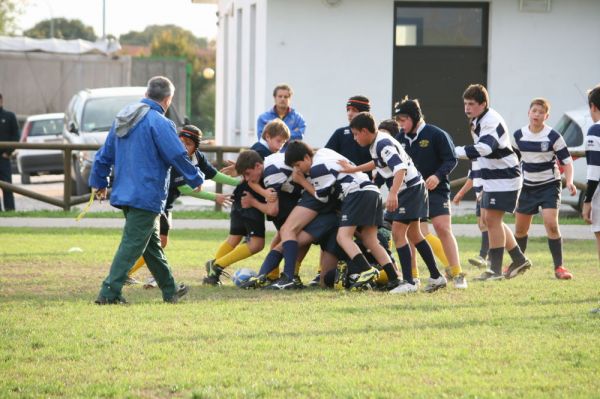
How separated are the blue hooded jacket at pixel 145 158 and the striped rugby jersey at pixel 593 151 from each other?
9.99ft

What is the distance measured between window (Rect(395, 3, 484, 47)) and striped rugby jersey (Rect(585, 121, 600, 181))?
12.9 metres

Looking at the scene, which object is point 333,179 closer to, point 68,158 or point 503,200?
point 503,200

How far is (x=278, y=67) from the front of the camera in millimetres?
21812

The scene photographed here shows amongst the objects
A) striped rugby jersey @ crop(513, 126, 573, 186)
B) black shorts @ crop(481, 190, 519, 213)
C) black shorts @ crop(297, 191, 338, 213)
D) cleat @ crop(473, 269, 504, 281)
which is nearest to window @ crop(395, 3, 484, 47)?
striped rugby jersey @ crop(513, 126, 573, 186)

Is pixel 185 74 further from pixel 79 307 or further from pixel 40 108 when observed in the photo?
pixel 79 307

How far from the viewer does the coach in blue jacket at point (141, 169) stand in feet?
31.3

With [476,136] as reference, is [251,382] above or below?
A: below

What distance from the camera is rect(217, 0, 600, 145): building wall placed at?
71.5ft

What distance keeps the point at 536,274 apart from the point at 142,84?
1028 inches

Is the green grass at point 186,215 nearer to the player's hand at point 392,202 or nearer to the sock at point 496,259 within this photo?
the sock at point 496,259

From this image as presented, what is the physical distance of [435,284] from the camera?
10711mm

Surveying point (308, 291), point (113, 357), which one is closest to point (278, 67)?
point (308, 291)

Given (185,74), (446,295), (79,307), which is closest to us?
(79,307)

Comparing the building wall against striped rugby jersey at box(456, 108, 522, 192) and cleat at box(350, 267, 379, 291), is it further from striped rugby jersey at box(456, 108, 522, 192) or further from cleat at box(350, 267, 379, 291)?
cleat at box(350, 267, 379, 291)
